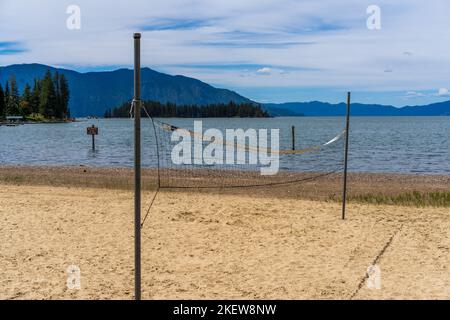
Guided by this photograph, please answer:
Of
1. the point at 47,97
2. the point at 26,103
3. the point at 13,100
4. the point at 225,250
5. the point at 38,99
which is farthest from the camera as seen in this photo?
the point at 38,99

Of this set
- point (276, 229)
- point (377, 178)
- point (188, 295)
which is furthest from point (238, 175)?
point (188, 295)

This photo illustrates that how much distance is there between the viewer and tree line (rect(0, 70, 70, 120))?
134500 mm

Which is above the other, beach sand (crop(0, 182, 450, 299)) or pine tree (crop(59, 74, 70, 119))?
pine tree (crop(59, 74, 70, 119))

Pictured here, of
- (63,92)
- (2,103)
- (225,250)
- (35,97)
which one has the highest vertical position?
(63,92)

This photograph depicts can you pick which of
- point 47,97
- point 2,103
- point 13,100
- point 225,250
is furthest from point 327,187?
point 47,97

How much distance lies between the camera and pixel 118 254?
27.8ft

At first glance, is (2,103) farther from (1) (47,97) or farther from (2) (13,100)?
(1) (47,97)

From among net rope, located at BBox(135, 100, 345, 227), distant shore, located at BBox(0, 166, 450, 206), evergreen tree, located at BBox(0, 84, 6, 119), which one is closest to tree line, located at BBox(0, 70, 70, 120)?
evergreen tree, located at BBox(0, 84, 6, 119)

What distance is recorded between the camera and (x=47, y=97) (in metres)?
140

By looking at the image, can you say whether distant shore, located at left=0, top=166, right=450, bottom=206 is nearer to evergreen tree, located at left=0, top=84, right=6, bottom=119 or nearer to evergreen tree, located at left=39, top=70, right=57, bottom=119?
evergreen tree, located at left=0, top=84, right=6, bottom=119

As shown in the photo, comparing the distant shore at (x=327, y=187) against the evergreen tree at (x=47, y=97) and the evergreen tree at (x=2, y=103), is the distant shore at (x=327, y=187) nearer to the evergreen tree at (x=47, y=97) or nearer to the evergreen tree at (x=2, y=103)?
the evergreen tree at (x=2, y=103)

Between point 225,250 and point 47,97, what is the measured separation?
14225 centimetres

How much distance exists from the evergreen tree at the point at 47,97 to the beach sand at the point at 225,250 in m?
133
